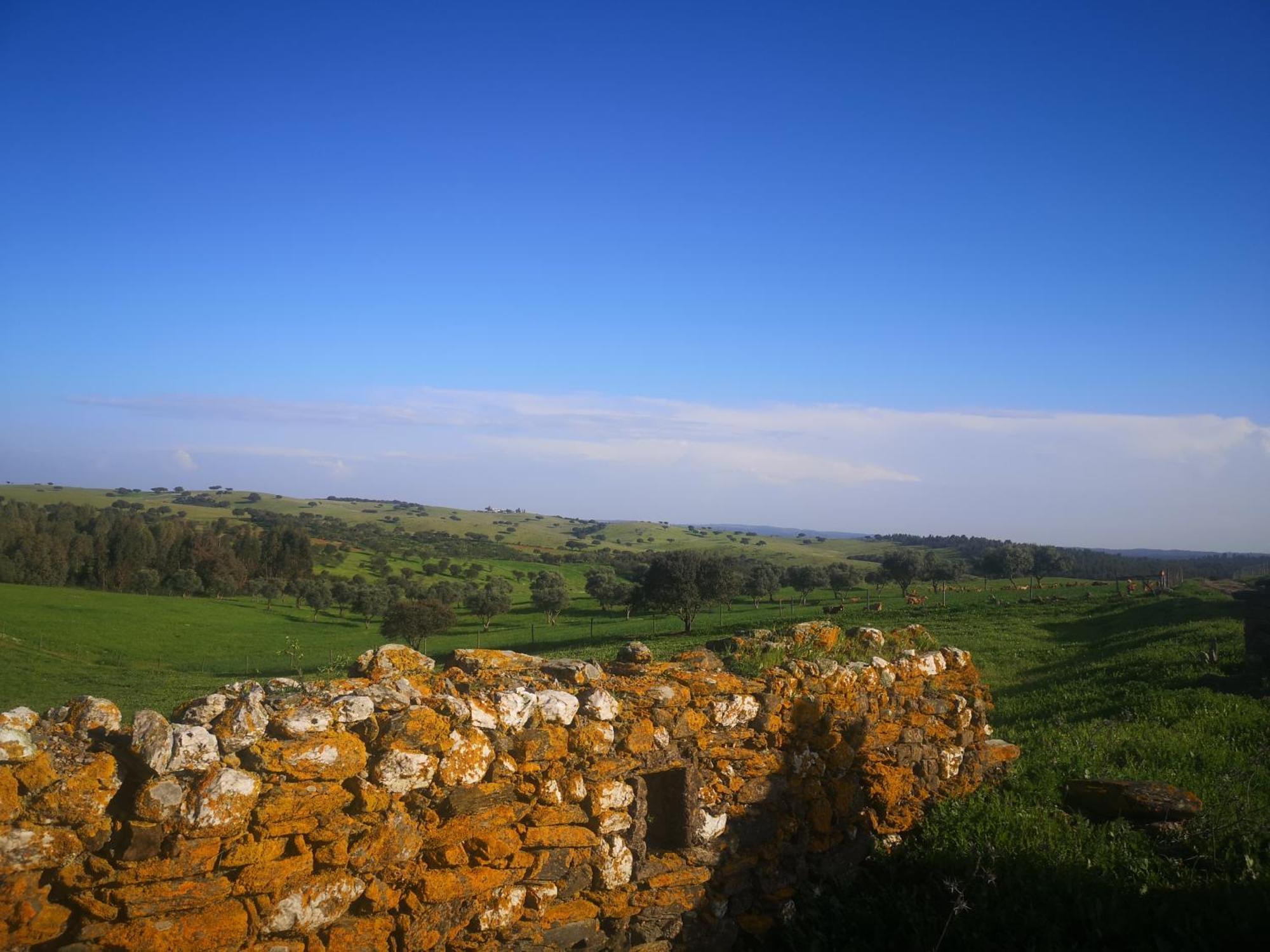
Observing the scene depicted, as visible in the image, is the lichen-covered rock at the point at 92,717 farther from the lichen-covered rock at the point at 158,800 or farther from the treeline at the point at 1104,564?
the treeline at the point at 1104,564

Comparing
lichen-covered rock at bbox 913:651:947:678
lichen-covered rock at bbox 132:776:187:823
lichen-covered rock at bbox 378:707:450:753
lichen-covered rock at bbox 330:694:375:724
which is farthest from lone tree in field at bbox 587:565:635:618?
lichen-covered rock at bbox 132:776:187:823

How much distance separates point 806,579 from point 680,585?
24524 mm

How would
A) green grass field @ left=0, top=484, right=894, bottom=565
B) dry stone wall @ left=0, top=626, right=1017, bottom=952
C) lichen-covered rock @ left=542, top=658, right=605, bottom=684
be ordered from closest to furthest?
dry stone wall @ left=0, top=626, right=1017, bottom=952 → lichen-covered rock @ left=542, top=658, right=605, bottom=684 → green grass field @ left=0, top=484, right=894, bottom=565

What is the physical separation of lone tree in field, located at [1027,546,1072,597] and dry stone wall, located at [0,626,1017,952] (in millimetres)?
75359

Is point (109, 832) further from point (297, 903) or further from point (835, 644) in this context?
point (835, 644)

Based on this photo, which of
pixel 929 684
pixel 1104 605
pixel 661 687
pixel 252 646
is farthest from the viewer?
pixel 252 646

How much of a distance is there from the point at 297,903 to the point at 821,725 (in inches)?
200

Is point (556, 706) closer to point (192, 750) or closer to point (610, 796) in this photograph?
point (610, 796)

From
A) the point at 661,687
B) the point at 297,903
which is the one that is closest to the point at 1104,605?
the point at 661,687

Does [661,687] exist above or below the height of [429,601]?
above

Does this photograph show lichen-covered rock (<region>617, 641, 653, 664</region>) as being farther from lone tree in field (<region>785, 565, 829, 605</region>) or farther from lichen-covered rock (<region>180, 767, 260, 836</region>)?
lone tree in field (<region>785, 565, 829, 605</region>)

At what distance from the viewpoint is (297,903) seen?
475 centimetres

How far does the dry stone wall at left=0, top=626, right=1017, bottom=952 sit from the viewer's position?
171 inches

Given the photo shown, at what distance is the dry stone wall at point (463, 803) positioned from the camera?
434 centimetres
